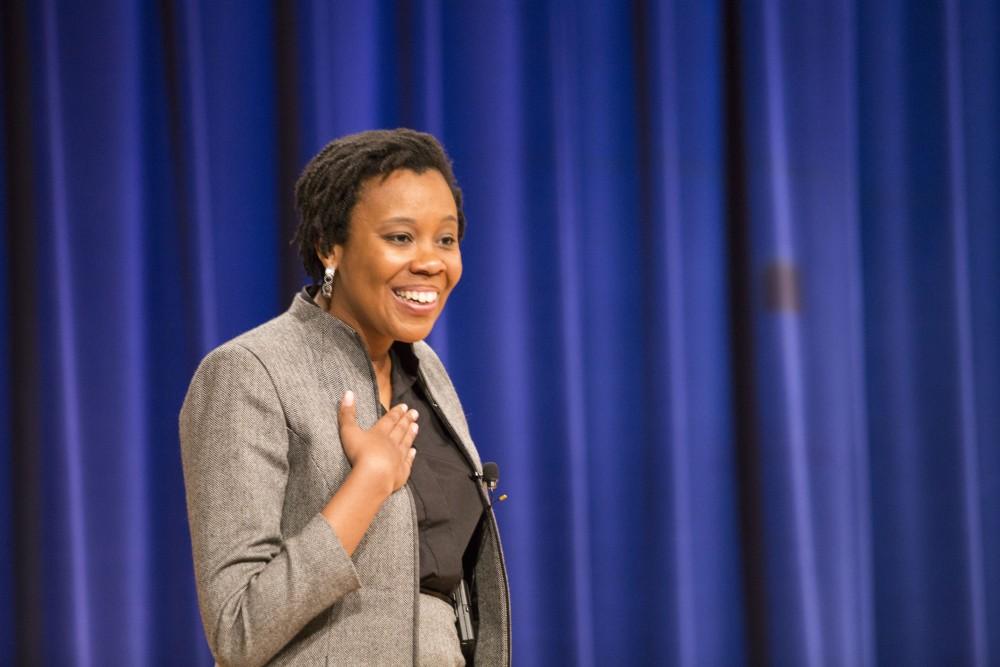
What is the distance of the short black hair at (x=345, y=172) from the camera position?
1.58 m

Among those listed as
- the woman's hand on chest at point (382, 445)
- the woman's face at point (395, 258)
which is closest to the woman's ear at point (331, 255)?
the woman's face at point (395, 258)

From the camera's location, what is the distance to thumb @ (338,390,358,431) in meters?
1.46

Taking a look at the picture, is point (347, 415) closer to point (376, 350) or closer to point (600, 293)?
point (376, 350)

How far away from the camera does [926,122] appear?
3.48m

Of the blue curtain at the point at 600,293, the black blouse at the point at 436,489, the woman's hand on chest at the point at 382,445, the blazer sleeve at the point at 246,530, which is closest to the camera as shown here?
the blazer sleeve at the point at 246,530

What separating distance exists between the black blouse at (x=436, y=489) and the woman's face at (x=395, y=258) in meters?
0.11

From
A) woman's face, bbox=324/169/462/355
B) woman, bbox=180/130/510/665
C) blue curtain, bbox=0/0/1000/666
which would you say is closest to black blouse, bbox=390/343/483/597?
woman, bbox=180/130/510/665

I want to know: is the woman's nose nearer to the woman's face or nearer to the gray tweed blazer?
A: the woman's face

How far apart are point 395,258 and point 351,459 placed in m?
0.30

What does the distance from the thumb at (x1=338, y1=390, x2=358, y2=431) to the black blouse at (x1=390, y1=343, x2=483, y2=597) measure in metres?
0.14

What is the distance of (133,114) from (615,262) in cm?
151

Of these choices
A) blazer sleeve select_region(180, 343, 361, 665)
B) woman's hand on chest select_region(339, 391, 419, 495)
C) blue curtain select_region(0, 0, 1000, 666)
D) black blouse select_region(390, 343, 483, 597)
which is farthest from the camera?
blue curtain select_region(0, 0, 1000, 666)

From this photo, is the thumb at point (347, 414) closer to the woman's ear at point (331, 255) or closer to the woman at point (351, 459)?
the woman at point (351, 459)

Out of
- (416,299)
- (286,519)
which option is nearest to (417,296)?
(416,299)
